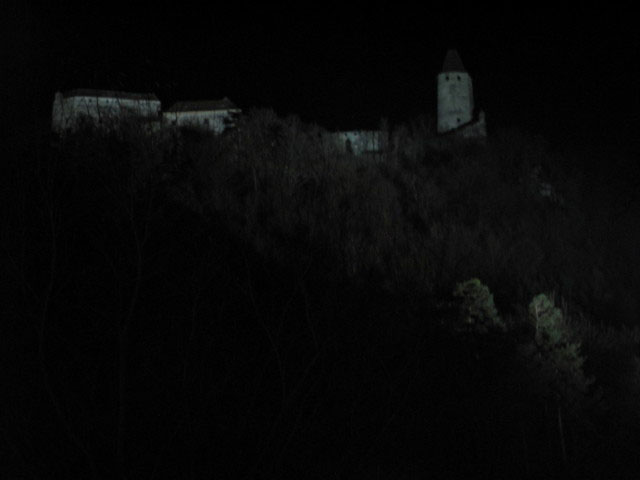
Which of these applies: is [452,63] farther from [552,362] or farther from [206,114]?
[552,362]

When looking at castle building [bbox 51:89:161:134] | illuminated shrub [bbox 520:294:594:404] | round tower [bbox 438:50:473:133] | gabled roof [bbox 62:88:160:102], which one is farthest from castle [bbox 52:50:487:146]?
gabled roof [bbox 62:88:160:102]

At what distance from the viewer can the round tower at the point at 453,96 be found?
A: 49156 millimetres

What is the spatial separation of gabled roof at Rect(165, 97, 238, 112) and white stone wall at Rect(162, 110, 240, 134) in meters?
0.32

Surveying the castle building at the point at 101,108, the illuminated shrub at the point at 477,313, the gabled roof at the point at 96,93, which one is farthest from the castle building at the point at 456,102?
the gabled roof at the point at 96,93

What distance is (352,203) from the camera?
1602 inches

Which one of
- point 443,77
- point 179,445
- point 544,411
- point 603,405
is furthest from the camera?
point 443,77

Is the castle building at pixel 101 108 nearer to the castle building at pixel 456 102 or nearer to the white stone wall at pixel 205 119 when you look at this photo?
the white stone wall at pixel 205 119

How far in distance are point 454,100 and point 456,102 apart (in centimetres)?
26

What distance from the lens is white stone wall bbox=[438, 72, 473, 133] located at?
49.1 metres

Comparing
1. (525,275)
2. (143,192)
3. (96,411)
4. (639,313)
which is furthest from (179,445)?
(639,313)

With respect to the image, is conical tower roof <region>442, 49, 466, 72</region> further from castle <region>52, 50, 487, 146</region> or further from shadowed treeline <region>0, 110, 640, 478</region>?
shadowed treeline <region>0, 110, 640, 478</region>

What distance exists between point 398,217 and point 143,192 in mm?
33497

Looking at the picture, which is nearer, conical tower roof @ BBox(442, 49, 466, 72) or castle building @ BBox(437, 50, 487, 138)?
castle building @ BBox(437, 50, 487, 138)

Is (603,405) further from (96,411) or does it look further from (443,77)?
(443,77)
